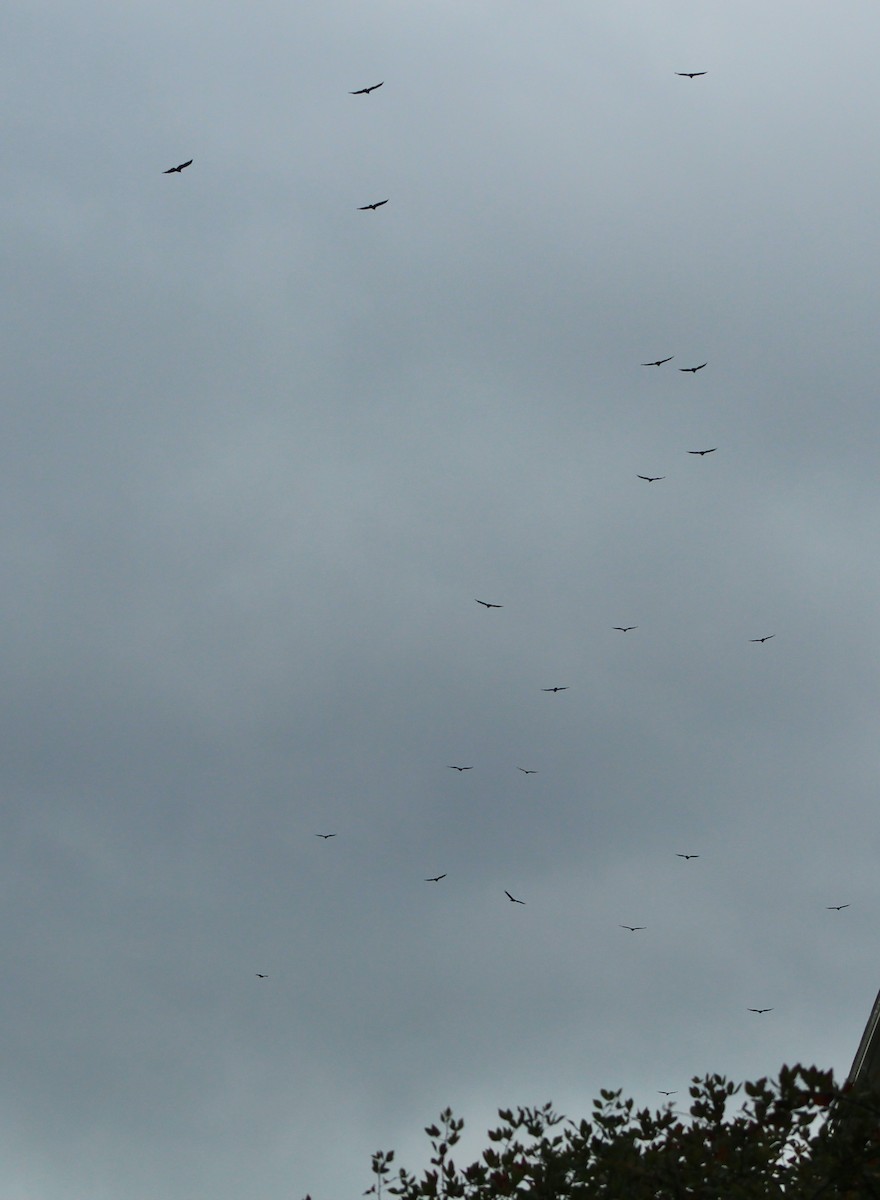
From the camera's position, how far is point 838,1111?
15.4 m

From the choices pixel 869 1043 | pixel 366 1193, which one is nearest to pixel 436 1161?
pixel 366 1193

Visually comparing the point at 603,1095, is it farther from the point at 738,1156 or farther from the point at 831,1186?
the point at 831,1186

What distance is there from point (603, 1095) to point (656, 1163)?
284cm

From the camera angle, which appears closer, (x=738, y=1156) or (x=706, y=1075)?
(x=738, y=1156)

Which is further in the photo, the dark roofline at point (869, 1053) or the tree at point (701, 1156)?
the dark roofline at point (869, 1053)

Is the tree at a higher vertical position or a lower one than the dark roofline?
higher

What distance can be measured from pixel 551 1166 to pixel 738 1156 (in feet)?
9.24

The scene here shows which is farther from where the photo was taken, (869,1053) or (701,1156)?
(869,1053)

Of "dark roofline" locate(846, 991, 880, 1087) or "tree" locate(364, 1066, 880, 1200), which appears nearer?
"tree" locate(364, 1066, 880, 1200)

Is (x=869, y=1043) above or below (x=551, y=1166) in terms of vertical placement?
below

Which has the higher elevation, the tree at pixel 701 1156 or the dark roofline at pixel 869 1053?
the tree at pixel 701 1156

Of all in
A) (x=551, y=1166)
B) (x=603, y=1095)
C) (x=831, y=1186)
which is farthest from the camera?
(x=603, y=1095)

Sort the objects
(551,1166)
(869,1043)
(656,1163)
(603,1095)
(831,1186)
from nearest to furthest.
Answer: (831,1186), (656,1163), (551,1166), (603,1095), (869,1043)

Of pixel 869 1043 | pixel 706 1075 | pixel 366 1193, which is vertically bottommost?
pixel 869 1043
